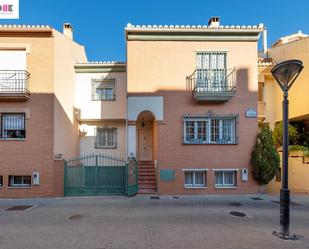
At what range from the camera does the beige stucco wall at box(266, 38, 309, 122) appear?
14789 millimetres

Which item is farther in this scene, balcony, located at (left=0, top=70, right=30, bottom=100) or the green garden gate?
the green garden gate

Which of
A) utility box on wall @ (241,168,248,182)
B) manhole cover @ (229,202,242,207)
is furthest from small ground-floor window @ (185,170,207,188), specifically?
manhole cover @ (229,202,242,207)

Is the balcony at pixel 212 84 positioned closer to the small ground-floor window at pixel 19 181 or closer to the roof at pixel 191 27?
the roof at pixel 191 27

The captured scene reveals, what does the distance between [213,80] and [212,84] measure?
0.90 ft

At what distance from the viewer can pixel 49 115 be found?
12148 mm

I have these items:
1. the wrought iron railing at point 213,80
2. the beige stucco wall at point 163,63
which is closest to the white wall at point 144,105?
the beige stucco wall at point 163,63

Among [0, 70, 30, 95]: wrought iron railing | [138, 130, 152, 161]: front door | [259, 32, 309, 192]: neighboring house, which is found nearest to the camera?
[0, 70, 30, 95]: wrought iron railing

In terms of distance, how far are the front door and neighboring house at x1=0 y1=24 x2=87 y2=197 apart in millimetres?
4777

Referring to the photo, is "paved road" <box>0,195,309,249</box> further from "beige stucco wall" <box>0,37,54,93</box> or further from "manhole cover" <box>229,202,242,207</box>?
"beige stucco wall" <box>0,37,54,93</box>

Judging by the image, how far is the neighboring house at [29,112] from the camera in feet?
39.0

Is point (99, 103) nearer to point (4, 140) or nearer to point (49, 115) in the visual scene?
point (49, 115)

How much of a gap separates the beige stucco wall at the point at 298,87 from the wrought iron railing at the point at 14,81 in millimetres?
13986

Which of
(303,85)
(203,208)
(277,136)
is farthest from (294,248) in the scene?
(303,85)

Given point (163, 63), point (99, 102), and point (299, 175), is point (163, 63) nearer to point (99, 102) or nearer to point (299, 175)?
point (99, 102)
